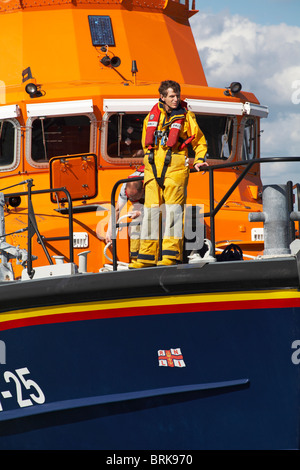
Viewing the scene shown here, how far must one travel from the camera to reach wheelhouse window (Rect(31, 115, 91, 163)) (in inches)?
247

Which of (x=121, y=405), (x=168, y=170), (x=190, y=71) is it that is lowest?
(x=121, y=405)

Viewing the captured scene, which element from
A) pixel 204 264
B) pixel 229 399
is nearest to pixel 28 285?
pixel 204 264

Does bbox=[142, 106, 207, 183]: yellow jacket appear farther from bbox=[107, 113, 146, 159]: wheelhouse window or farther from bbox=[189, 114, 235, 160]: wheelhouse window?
bbox=[189, 114, 235, 160]: wheelhouse window

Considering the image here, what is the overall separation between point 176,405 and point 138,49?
397cm

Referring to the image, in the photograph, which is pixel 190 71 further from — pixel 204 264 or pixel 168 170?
pixel 204 264

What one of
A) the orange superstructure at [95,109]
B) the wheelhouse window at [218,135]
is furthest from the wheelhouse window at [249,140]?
the wheelhouse window at [218,135]

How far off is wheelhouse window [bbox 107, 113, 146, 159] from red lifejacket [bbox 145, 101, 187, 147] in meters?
1.30

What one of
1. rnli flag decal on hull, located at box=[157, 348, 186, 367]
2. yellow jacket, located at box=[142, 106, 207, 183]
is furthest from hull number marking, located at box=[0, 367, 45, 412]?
yellow jacket, located at box=[142, 106, 207, 183]

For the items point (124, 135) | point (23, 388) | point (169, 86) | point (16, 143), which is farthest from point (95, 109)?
point (23, 388)

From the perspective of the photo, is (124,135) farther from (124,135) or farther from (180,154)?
(180,154)

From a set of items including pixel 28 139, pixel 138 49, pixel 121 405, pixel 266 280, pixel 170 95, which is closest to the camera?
pixel 266 280

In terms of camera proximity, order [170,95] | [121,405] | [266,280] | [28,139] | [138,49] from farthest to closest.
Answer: [138,49], [28,139], [170,95], [121,405], [266,280]

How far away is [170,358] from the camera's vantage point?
14.7ft

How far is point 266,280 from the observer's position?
4.28m
